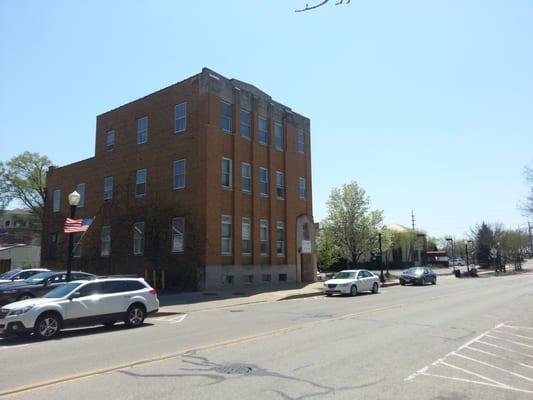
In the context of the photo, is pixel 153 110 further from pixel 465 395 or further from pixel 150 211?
pixel 465 395

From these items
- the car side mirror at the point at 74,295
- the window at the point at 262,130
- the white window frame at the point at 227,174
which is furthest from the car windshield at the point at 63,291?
the window at the point at 262,130

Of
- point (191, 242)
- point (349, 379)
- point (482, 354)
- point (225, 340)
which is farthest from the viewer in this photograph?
point (191, 242)

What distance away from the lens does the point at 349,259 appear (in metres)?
42.3

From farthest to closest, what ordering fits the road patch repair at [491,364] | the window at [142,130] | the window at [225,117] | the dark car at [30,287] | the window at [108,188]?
the window at [108,188] → the window at [142,130] → the window at [225,117] → the dark car at [30,287] → the road patch repair at [491,364]

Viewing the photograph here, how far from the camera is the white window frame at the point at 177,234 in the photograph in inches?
1182

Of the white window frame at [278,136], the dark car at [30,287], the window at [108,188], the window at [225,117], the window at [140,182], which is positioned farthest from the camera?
the window at [108,188]

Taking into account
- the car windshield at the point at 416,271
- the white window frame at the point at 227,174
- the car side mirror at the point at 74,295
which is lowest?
the car side mirror at the point at 74,295

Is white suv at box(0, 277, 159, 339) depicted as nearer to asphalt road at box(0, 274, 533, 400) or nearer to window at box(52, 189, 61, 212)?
asphalt road at box(0, 274, 533, 400)

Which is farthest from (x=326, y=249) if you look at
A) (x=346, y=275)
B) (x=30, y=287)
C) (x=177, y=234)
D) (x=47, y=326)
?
(x=47, y=326)

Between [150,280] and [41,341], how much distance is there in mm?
18346

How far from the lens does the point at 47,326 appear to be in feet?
43.2

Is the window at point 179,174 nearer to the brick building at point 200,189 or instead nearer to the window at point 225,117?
the brick building at point 200,189

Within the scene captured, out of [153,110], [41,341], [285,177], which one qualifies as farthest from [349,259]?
[41,341]

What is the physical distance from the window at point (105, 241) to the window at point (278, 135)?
44.2 ft
